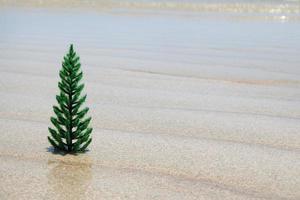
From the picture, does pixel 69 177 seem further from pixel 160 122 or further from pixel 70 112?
pixel 160 122

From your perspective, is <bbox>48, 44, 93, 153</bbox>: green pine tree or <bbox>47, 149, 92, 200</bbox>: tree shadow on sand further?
<bbox>48, 44, 93, 153</bbox>: green pine tree

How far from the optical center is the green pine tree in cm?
144

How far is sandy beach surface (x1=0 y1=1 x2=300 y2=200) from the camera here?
135 centimetres

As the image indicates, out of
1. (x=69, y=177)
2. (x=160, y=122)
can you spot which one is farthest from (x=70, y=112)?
(x=160, y=122)

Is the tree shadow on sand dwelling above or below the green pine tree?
below

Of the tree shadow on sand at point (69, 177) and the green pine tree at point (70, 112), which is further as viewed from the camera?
the green pine tree at point (70, 112)

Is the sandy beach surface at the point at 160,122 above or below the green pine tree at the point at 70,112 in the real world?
below

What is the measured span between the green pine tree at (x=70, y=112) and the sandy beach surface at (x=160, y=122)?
5 centimetres

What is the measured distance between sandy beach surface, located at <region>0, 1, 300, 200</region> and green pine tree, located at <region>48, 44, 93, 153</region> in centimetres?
5

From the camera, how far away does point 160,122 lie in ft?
6.57

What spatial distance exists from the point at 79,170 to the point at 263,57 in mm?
2971

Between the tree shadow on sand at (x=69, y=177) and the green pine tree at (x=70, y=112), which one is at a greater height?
the green pine tree at (x=70, y=112)

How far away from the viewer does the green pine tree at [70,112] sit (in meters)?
1.44

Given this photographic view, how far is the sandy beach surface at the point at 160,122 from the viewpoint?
53.2 inches
